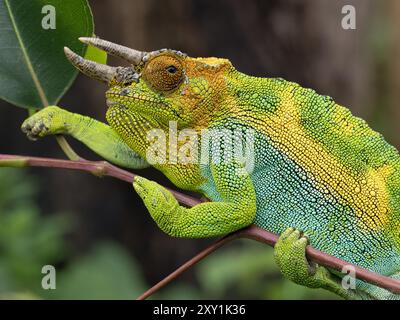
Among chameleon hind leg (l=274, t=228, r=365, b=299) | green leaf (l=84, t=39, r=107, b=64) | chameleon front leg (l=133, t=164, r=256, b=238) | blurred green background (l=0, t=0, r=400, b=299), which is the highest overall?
blurred green background (l=0, t=0, r=400, b=299)

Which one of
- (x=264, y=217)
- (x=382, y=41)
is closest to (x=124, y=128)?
(x=264, y=217)

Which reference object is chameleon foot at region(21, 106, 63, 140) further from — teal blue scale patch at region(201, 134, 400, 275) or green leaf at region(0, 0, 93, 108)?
teal blue scale patch at region(201, 134, 400, 275)

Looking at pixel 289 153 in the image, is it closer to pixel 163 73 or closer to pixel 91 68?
pixel 163 73

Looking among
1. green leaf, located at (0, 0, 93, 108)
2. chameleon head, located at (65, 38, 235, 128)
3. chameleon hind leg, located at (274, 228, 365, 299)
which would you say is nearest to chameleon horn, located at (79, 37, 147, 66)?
chameleon head, located at (65, 38, 235, 128)

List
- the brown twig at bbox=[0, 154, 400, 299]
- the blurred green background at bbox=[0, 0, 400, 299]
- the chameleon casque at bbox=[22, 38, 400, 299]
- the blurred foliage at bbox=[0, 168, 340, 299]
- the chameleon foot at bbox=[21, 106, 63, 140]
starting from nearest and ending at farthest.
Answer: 1. the brown twig at bbox=[0, 154, 400, 299]
2. the chameleon casque at bbox=[22, 38, 400, 299]
3. the chameleon foot at bbox=[21, 106, 63, 140]
4. the blurred foliage at bbox=[0, 168, 340, 299]
5. the blurred green background at bbox=[0, 0, 400, 299]

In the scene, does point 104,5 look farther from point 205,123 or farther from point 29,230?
point 205,123

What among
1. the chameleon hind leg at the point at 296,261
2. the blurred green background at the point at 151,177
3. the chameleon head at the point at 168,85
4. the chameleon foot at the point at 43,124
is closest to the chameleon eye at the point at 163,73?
the chameleon head at the point at 168,85

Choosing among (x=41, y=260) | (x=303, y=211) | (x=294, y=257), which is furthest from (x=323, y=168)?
(x=41, y=260)

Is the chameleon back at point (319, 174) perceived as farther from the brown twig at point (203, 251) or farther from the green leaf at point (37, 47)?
the green leaf at point (37, 47)
